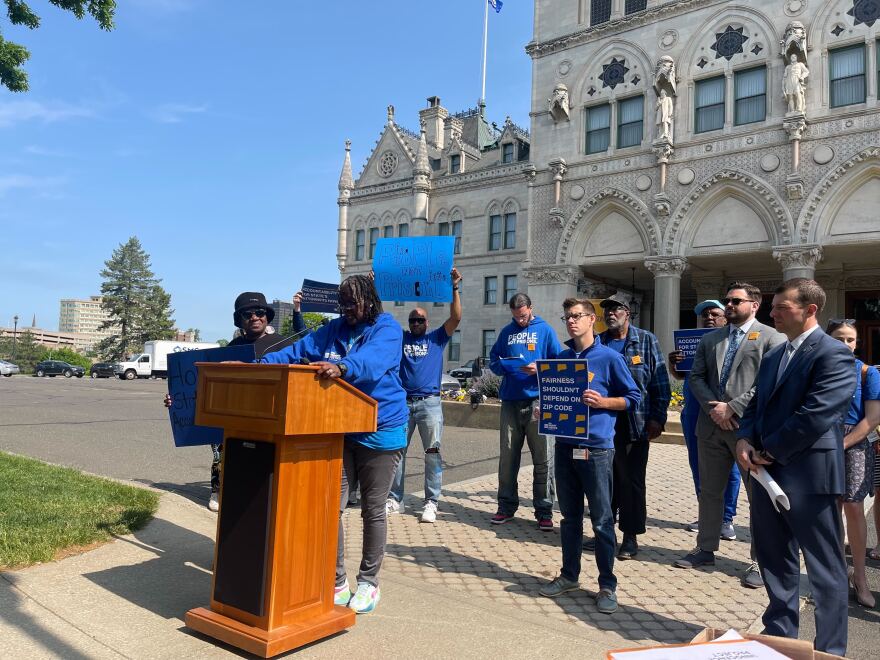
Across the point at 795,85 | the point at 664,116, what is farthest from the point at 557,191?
the point at 795,85

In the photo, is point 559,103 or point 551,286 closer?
point 559,103

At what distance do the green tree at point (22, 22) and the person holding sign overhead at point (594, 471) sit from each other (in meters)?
7.93

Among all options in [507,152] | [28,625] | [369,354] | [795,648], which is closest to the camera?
[795,648]

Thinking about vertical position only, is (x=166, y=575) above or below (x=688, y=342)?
Answer: below

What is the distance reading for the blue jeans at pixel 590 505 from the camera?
4395 millimetres

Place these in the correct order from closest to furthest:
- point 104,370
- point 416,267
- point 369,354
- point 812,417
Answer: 1. point 812,417
2. point 369,354
3. point 416,267
4. point 104,370

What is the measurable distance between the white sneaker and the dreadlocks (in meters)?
→ 3.15

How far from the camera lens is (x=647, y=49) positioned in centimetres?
2667

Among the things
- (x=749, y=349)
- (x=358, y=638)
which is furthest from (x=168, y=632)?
(x=749, y=349)

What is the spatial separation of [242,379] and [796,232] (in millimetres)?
24035

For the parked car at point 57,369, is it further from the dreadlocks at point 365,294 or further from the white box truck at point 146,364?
the dreadlocks at point 365,294

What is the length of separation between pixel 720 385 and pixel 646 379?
0.64m

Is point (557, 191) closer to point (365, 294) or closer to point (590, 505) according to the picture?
point (590, 505)

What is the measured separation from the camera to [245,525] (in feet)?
11.4
